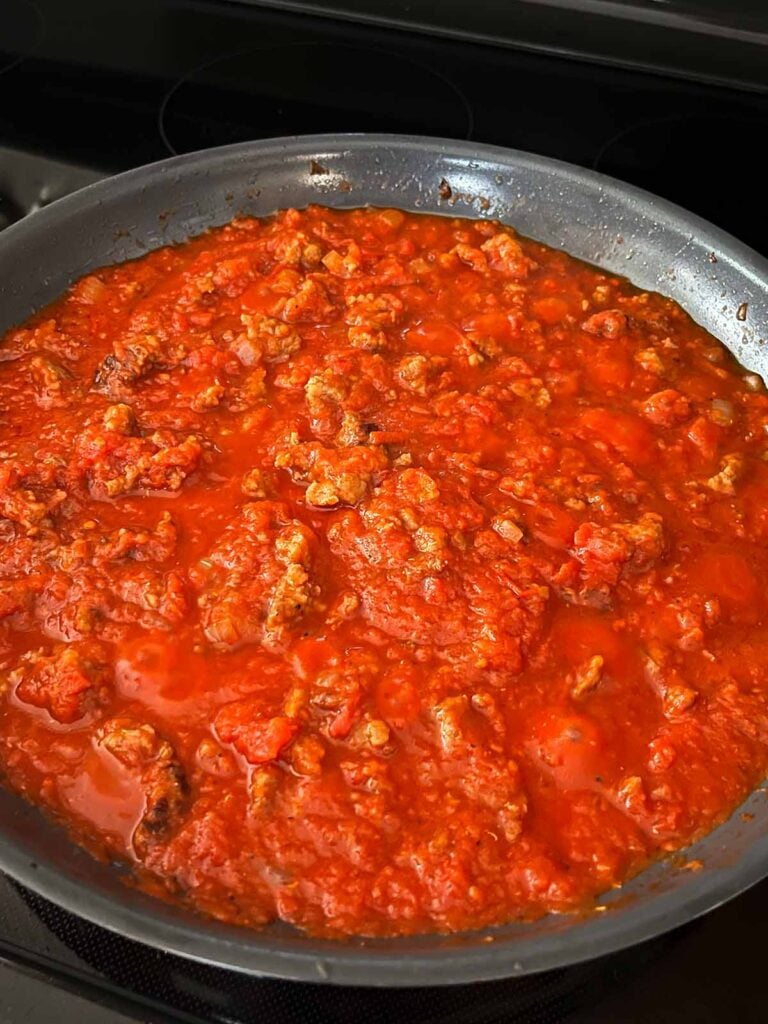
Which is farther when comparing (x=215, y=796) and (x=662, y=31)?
(x=662, y=31)

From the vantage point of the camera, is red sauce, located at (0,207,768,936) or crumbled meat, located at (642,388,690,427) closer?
red sauce, located at (0,207,768,936)

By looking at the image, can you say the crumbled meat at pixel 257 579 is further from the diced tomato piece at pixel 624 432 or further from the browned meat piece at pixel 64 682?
the diced tomato piece at pixel 624 432

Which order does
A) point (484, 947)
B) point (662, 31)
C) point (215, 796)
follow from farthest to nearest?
point (662, 31)
point (215, 796)
point (484, 947)

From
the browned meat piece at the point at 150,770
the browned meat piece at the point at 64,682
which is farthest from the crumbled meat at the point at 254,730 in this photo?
the browned meat piece at the point at 64,682

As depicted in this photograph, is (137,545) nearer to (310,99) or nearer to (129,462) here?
(129,462)

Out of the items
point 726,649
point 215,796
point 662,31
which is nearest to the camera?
point 215,796

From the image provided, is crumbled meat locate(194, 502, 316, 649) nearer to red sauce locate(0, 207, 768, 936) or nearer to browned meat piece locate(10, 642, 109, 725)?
red sauce locate(0, 207, 768, 936)

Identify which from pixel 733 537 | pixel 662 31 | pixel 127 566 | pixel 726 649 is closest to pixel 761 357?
pixel 733 537

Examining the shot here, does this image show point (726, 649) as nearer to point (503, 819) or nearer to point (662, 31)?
point (503, 819)

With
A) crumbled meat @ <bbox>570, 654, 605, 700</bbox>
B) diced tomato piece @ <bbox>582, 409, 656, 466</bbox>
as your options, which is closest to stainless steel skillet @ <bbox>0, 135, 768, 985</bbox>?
crumbled meat @ <bbox>570, 654, 605, 700</bbox>
